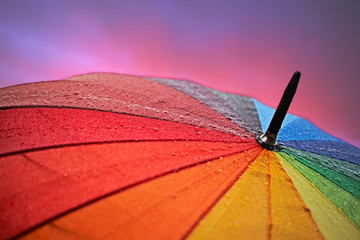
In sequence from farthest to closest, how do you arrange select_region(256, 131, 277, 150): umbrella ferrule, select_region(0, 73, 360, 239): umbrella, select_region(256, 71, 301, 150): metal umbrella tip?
1. select_region(256, 131, 277, 150): umbrella ferrule
2. select_region(256, 71, 301, 150): metal umbrella tip
3. select_region(0, 73, 360, 239): umbrella

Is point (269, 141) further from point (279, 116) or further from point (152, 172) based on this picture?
point (152, 172)

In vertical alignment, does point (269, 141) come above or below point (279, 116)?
below

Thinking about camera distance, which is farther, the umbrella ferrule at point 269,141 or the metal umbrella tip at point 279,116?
the umbrella ferrule at point 269,141

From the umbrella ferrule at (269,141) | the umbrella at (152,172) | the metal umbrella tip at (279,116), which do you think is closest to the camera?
the umbrella at (152,172)

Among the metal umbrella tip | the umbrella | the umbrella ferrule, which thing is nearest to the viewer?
the umbrella

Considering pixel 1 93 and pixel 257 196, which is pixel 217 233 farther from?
pixel 1 93

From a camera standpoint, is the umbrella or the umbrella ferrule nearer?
the umbrella

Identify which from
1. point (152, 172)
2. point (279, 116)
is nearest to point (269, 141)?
point (279, 116)

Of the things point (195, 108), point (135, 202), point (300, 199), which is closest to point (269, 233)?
point (300, 199)
